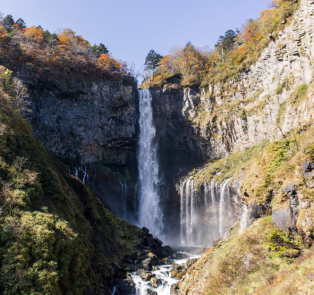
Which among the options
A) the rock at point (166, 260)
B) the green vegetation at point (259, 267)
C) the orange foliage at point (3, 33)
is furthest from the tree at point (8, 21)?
the green vegetation at point (259, 267)

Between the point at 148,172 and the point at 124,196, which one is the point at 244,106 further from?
the point at 124,196

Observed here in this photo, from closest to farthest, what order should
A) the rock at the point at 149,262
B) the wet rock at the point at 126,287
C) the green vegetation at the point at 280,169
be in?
the green vegetation at the point at 280,169, the wet rock at the point at 126,287, the rock at the point at 149,262

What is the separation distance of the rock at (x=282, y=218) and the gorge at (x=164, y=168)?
0.30ft

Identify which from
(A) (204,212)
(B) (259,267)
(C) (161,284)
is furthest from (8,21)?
(B) (259,267)

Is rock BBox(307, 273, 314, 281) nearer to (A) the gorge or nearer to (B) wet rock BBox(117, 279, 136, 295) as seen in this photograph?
(A) the gorge

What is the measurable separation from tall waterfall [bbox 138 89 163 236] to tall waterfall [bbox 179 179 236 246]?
5.91m

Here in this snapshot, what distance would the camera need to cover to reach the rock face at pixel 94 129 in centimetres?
3791

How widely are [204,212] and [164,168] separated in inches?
535

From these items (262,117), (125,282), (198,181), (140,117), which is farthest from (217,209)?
(140,117)

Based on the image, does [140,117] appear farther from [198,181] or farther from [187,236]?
[187,236]

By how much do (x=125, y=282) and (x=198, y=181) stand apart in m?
20.4

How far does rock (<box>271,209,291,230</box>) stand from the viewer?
40.5ft

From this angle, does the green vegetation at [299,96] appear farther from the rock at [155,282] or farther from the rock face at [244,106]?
the rock at [155,282]

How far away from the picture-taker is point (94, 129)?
41188mm
